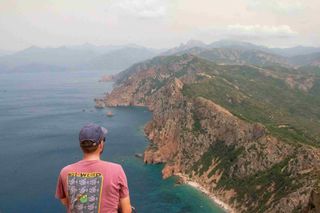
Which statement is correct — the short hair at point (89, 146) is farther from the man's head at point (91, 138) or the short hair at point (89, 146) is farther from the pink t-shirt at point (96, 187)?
the pink t-shirt at point (96, 187)

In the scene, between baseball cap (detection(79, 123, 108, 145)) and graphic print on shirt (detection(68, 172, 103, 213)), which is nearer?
graphic print on shirt (detection(68, 172, 103, 213))

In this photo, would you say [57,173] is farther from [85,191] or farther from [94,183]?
[94,183]

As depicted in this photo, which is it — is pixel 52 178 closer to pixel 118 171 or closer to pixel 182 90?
pixel 182 90

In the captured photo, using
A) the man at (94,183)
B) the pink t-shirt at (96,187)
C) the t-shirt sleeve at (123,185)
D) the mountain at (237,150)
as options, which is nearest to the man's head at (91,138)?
the man at (94,183)

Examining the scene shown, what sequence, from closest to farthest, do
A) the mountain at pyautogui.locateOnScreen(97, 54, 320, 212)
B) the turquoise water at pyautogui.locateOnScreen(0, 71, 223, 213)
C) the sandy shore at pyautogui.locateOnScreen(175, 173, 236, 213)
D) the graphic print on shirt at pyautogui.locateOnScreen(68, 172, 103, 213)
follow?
the graphic print on shirt at pyautogui.locateOnScreen(68, 172, 103, 213)
the mountain at pyautogui.locateOnScreen(97, 54, 320, 212)
the turquoise water at pyautogui.locateOnScreen(0, 71, 223, 213)
the sandy shore at pyautogui.locateOnScreen(175, 173, 236, 213)

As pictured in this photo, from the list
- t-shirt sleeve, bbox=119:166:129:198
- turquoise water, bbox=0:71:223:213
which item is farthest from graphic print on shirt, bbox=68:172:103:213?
turquoise water, bbox=0:71:223:213

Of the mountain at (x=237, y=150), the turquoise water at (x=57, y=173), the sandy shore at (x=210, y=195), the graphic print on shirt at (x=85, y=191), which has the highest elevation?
the graphic print on shirt at (x=85, y=191)

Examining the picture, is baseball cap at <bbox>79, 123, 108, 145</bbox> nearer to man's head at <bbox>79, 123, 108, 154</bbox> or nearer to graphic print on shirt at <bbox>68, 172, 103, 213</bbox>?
man's head at <bbox>79, 123, 108, 154</bbox>

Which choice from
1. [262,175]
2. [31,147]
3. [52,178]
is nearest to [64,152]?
[31,147]
